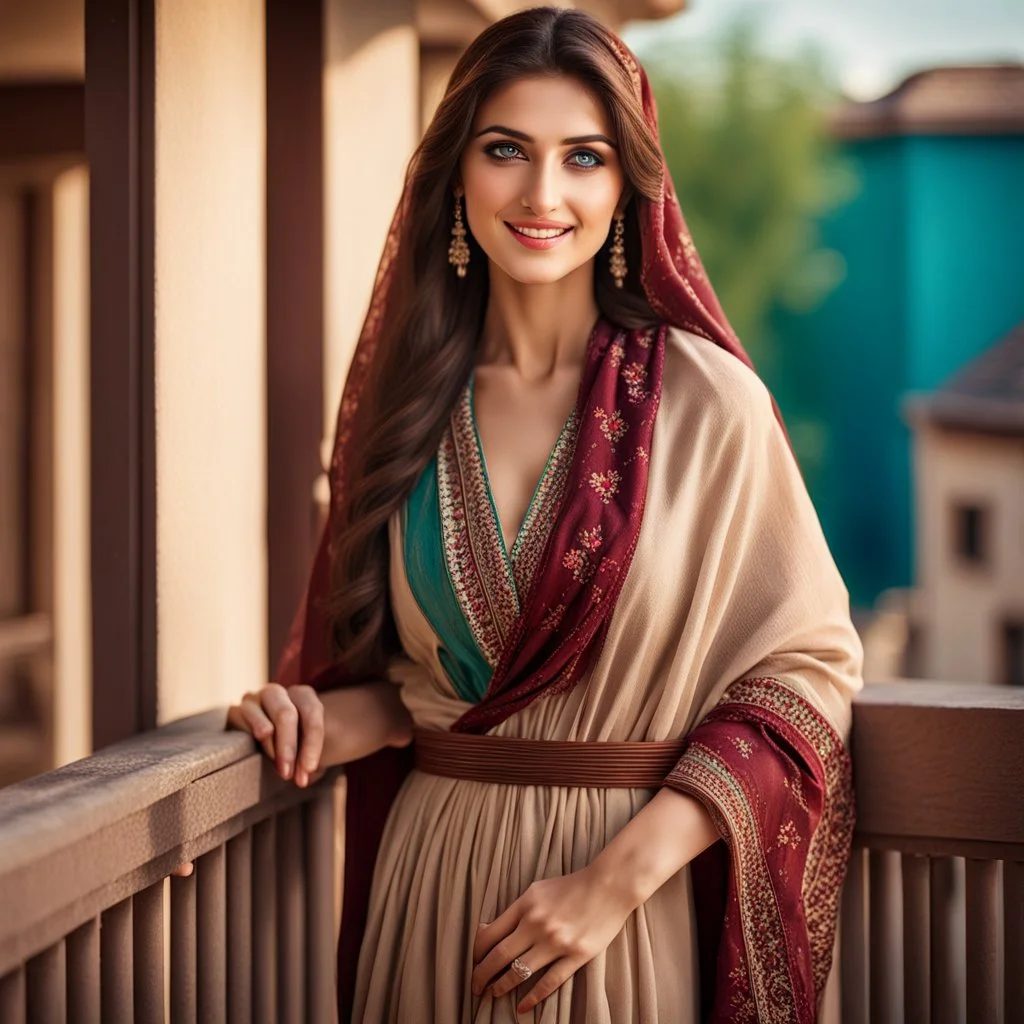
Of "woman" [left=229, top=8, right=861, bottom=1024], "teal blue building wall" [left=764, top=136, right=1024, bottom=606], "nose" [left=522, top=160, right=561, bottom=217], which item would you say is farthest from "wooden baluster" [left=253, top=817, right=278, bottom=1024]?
"teal blue building wall" [left=764, top=136, right=1024, bottom=606]

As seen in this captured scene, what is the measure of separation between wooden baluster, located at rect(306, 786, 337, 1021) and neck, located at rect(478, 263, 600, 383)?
69 centimetres

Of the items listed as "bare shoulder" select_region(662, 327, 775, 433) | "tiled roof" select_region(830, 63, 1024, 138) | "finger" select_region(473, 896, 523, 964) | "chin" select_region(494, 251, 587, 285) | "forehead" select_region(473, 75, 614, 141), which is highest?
"tiled roof" select_region(830, 63, 1024, 138)

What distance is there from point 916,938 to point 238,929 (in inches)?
35.3

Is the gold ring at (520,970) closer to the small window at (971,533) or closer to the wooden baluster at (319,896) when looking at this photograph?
the wooden baluster at (319,896)

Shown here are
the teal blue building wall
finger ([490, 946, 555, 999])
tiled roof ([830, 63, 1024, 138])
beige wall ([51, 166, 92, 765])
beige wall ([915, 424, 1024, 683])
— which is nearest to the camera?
finger ([490, 946, 555, 999])

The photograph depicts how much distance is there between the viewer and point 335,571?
1.93 metres

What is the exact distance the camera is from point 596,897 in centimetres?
161

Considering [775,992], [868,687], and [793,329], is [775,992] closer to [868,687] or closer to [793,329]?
[868,687]

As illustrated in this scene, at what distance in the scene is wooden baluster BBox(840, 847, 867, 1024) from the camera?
6.39 ft

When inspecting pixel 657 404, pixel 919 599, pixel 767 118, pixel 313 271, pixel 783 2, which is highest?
pixel 783 2

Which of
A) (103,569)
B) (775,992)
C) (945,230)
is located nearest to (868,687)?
(775,992)

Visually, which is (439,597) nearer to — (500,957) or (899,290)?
(500,957)

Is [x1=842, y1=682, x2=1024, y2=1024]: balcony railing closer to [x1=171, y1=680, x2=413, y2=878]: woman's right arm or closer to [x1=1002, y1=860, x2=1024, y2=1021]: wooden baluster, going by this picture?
[x1=1002, y1=860, x2=1024, y2=1021]: wooden baluster

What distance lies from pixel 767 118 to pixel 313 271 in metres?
18.2
